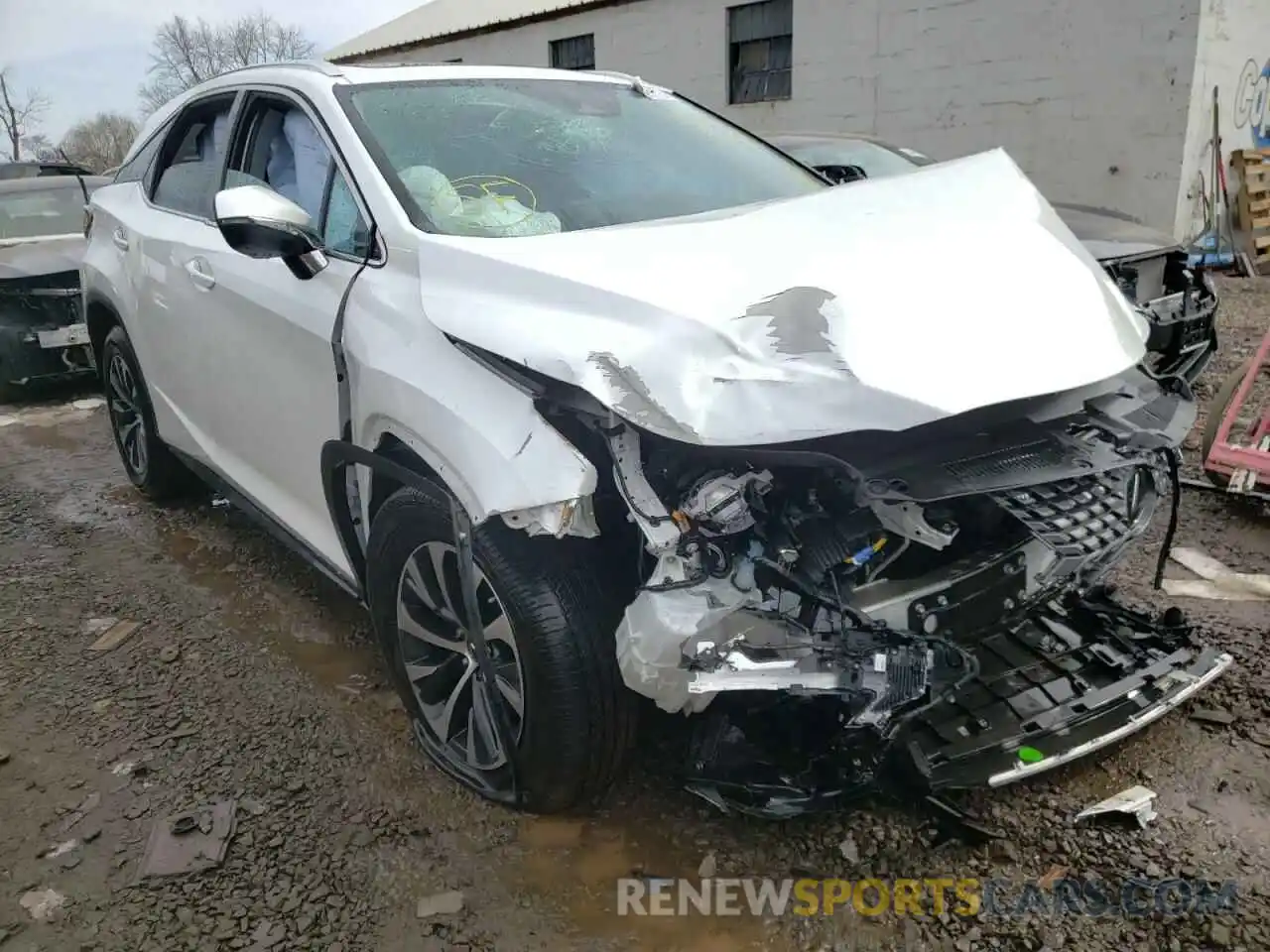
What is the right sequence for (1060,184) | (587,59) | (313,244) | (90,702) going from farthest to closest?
1. (587,59)
2. (1060,184)
3. (90,702)
4. (313,244)

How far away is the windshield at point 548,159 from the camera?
2.71 meters

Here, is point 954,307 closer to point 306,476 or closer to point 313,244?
point 313,244

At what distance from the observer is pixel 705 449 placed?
80.4 inches

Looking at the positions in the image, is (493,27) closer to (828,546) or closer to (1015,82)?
(1015,82)

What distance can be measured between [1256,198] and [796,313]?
11414 mm

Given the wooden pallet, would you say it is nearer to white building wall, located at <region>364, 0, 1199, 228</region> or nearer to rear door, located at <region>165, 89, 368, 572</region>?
white building wall, located at <region>364, 0, 1199, 228</region>

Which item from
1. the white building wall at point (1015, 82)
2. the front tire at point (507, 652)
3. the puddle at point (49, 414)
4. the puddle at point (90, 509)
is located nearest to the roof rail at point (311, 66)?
the front tire at point (507, 652)

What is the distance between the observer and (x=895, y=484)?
6.40 feet

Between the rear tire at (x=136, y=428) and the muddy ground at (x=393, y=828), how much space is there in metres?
1.20

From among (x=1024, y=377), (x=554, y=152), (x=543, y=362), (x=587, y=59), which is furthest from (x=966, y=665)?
(x=587, y=59)

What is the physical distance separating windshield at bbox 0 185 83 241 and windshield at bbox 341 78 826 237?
635 centimetres

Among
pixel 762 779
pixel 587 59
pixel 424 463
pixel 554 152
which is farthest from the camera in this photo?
pixel 587 59

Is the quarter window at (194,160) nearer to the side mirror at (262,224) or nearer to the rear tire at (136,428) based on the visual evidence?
the rear tire at (136,428)

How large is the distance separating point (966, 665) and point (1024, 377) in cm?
61
